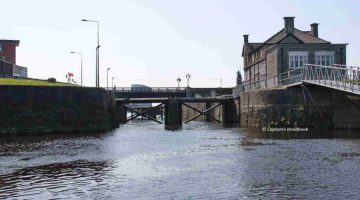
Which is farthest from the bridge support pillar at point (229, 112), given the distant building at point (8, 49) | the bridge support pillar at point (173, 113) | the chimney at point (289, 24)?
the distant building at point (8, 49)

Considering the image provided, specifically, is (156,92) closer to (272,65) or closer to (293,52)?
(272,65)

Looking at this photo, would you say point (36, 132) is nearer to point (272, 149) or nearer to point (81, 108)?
point (81, 108)

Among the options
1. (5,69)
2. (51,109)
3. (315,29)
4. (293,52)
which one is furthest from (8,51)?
(293,52)

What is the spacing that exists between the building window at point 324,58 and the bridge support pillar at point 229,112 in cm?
1662

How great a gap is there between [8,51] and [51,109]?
191 feet

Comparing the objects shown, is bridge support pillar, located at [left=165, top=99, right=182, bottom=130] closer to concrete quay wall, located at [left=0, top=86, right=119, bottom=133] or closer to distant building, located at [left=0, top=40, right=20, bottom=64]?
concrete quay wall, located at [left=0, top=86, right=119, bottom=133]

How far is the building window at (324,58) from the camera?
6556 cm

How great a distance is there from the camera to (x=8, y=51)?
4129 inches

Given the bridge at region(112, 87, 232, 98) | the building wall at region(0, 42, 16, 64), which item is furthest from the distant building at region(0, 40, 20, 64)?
the bridge at region(112, 87, 232, 98)

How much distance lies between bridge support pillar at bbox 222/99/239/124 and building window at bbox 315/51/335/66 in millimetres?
16625

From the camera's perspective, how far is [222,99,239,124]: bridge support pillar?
7800 centimetres

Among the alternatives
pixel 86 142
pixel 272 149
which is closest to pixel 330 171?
pixel 272 149

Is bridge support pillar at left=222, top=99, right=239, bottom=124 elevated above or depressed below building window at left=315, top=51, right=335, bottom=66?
below

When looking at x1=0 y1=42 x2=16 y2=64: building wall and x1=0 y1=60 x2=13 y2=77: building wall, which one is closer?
x1=0 y1=60 x2=13 y2=77: building wall
